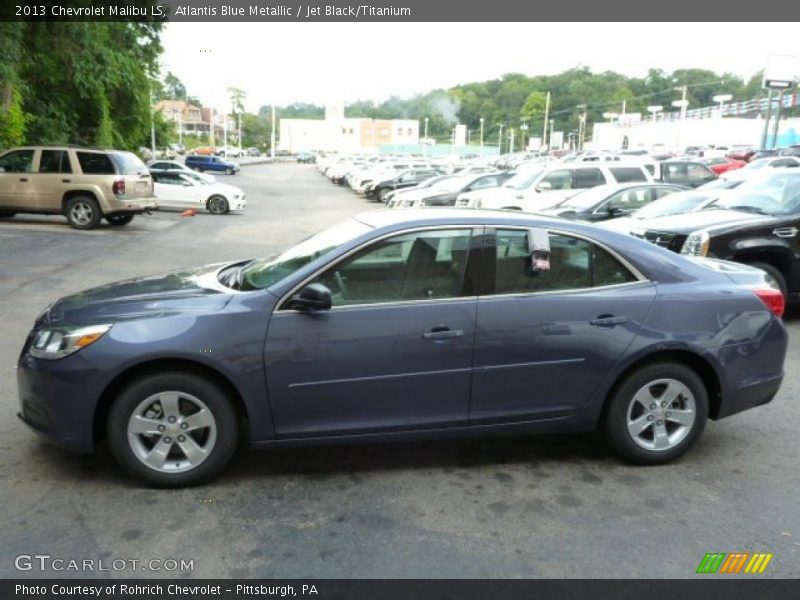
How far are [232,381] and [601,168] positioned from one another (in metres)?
14.7

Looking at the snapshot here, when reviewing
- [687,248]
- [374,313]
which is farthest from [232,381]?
[687,248]

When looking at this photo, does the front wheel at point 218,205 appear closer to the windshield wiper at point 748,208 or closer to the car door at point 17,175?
the car door at point 17,175

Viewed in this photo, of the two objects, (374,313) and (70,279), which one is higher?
(374,313)

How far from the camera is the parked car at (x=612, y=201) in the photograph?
12.6 metres

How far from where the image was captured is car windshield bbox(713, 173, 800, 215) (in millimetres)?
8422

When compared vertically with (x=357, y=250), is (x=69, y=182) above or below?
below

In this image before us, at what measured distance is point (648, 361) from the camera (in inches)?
169

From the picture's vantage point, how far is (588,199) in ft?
44.2

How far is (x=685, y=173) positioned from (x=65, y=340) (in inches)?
844

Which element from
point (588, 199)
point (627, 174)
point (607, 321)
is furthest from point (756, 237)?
point (627, 174)

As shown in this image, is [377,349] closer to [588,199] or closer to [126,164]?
[588,199]

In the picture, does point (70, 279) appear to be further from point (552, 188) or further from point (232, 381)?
point (552, 188)

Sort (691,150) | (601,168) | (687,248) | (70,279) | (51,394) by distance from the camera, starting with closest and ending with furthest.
Result: (51,394), (687,248), (70,279), (601,168), (691,150)

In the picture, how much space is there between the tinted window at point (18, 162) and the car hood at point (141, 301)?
544 inches
